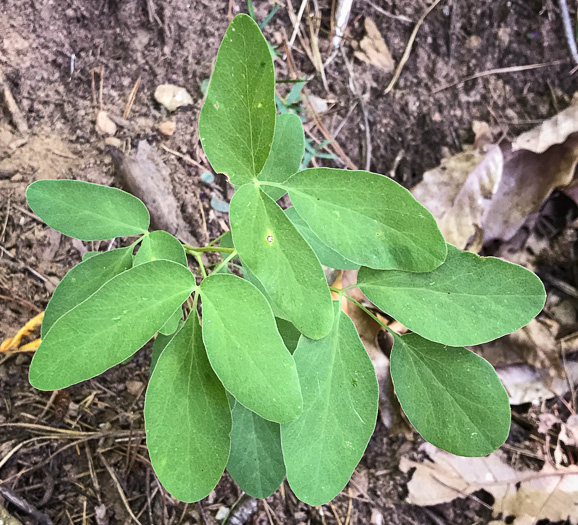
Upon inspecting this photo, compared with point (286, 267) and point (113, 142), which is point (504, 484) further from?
point (113, 142)

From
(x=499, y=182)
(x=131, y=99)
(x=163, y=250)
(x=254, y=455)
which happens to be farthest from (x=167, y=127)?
(x=499, y=182)

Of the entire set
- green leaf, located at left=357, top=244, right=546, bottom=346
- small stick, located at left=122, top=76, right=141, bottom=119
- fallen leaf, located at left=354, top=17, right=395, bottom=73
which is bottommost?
small stick, located at left=122, top=76, right=141, bottom=119

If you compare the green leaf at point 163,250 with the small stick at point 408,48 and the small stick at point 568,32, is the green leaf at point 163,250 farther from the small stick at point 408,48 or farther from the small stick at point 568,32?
the small stick at point 568,32

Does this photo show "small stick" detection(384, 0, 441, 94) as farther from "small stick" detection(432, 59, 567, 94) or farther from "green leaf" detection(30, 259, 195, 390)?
"green leaf" detection(30, 259, 195, 390)

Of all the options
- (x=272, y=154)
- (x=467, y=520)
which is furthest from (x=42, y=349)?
(x=467, y=520)

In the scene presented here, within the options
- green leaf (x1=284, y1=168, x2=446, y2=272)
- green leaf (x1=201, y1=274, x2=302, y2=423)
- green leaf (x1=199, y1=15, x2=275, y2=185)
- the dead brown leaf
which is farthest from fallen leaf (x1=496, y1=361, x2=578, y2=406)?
green leaf (x1=199, y1=15, x2=275, y2=185)

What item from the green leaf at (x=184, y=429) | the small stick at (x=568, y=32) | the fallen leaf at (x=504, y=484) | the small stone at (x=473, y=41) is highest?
the small stick at (x=568, y=32)

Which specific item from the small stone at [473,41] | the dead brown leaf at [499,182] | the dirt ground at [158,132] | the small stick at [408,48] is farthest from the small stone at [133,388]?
the small stone at [473,41]
